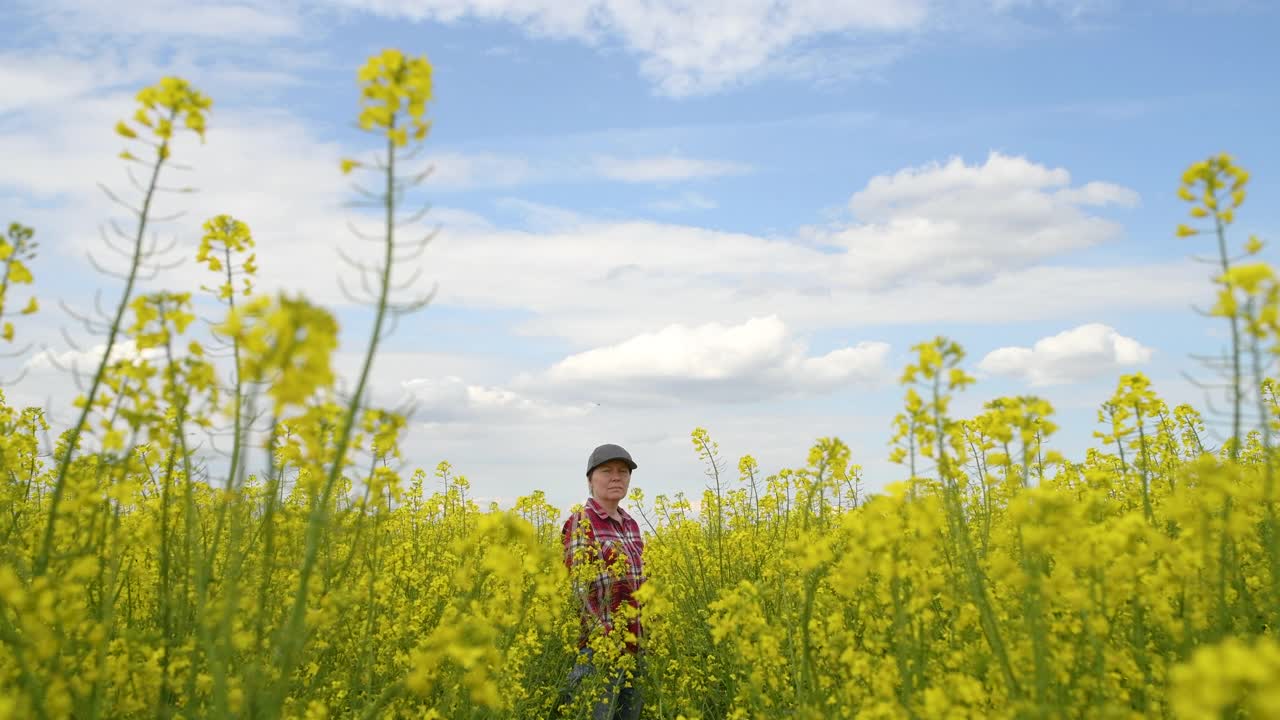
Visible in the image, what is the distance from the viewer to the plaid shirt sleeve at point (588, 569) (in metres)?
5.69

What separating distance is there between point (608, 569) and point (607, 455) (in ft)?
2.65

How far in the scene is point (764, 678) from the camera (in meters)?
4.30

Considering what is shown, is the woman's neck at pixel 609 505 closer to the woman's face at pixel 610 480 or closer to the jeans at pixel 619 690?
the woman's face at pixel 610 480

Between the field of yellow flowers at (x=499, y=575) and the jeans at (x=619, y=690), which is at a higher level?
the field of yellow flowers at (x=499, y=575)

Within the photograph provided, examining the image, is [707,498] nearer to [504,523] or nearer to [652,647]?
[652,647]

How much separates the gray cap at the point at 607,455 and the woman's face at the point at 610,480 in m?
0.04

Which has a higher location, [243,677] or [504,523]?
[504,523]

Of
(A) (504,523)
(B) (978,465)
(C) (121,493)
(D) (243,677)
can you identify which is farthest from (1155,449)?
(C) (121,493)

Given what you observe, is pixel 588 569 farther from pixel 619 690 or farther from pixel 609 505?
pixel 619 690

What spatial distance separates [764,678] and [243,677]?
247cm

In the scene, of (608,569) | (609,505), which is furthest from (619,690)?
(609,505)

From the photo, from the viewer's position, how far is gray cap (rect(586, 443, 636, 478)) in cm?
607

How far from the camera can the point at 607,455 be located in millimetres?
6102

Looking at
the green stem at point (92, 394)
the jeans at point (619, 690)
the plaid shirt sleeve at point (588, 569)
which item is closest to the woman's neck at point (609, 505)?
the plaid shirt sleeve at point (588, 569)
